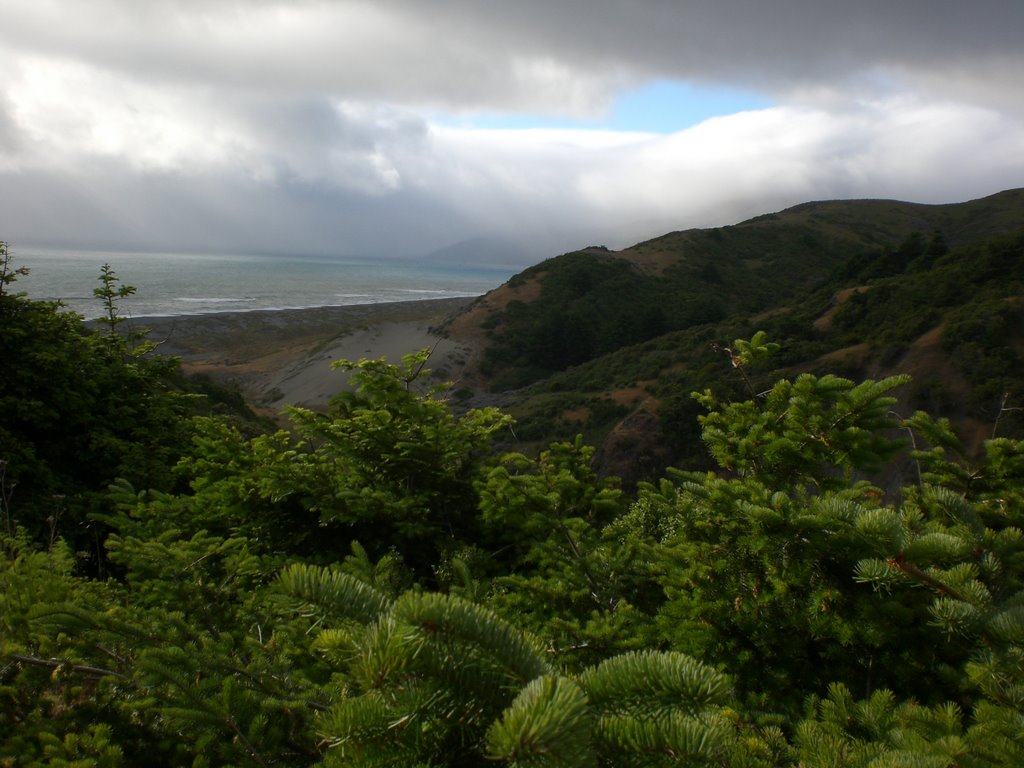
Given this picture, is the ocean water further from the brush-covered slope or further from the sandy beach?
the brush-covered slope

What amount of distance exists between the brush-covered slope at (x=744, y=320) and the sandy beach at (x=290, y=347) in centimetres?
806

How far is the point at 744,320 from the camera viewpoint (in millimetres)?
45938

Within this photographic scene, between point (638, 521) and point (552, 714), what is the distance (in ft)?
12.7

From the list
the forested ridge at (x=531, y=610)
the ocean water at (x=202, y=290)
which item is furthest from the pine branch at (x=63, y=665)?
the ocean water at (x=202, y=290)

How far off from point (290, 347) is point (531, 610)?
7478 centimetres

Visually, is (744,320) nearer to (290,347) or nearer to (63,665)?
(63,665)

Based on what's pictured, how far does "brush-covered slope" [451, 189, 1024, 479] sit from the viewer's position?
86.2 feet

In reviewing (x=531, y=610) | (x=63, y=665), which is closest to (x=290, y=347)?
(x=531, y=610)

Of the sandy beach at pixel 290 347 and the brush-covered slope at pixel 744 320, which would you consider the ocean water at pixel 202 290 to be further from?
the brush-covered slope at pixel 744 320

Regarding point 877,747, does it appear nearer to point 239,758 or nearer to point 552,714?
point 552,714

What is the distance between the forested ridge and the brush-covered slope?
1618 mm

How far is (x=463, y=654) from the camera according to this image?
122cm

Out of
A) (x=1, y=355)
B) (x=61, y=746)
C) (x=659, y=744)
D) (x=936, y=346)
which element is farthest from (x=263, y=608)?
(x=936, y=346)

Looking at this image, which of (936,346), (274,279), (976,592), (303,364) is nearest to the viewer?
(976,592)
